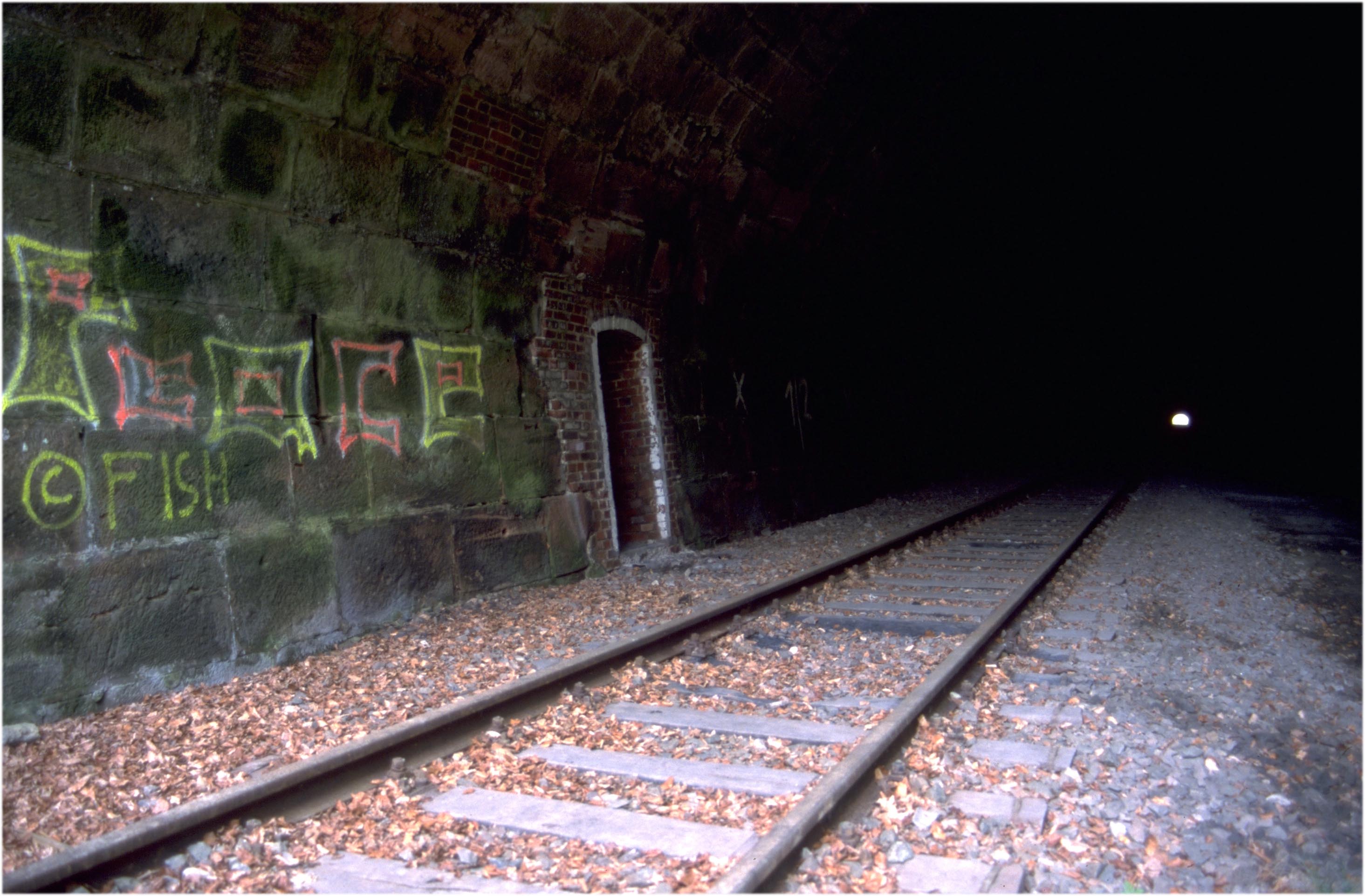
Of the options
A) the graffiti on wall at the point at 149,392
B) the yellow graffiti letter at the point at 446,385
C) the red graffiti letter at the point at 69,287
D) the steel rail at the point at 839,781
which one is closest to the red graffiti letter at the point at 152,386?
the graffiti on wall at the point at 149,392

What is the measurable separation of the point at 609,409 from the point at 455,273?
3.01 meters

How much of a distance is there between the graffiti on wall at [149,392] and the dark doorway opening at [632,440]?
3433 millimetres

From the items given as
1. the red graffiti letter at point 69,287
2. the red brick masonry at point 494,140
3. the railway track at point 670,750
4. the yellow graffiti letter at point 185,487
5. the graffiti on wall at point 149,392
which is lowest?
the railway track at point 670,750

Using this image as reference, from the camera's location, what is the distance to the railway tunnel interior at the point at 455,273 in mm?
4660

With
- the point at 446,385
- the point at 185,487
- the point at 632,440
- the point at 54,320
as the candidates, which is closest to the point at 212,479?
the point at 185,487

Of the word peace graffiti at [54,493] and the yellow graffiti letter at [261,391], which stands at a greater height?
the yellow graffiti letter at [261,391]

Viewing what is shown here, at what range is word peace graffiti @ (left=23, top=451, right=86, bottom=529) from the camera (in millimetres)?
4406

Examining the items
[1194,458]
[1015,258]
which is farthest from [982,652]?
[1194,458]

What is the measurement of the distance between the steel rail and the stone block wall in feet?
12.4

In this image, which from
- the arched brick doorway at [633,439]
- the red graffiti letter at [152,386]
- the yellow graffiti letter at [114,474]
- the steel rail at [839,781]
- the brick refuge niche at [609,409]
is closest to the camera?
the steel rail at [839,781]

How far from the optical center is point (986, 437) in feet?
82.1

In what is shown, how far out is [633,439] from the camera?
31.5ft

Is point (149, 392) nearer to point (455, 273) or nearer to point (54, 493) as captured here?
point (54, 493)

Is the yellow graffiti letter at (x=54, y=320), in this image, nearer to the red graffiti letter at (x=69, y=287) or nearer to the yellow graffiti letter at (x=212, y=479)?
the red graffiti letter at (x=69, y=287)
